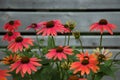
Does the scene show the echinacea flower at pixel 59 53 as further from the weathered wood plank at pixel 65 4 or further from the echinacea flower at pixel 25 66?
the weathered wood plank at pixel 65 4

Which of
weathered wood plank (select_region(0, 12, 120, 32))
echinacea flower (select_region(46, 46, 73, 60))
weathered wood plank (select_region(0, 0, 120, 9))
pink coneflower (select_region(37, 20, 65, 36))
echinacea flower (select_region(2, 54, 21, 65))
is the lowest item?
weathered wood plank (select_region(0, 12, 120, 32))

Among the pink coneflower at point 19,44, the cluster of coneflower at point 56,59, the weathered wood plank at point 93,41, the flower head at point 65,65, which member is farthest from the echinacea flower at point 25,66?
the weathered wood plank at point 93,41

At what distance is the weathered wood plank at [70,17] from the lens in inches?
139

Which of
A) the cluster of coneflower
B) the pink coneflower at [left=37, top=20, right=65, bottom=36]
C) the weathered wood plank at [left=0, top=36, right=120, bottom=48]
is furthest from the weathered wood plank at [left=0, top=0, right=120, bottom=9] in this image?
the pink coneflower at [left=37, top=20, right=65, bottom=36]

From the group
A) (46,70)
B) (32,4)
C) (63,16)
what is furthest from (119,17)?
(46,70)

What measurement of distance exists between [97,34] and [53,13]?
1.50ft

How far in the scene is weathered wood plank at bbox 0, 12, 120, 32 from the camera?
3.53 meters

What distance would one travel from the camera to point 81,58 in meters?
1.71

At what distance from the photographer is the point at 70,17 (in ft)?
11.6

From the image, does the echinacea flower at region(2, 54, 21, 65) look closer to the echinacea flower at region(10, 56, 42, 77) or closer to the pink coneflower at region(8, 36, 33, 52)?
the pink coneflower at region(8, 36, 33, 52)

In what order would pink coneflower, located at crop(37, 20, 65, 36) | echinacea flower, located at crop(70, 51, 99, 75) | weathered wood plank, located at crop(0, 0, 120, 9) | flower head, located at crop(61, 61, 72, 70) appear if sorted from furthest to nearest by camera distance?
weathered wood plank, located at crop(0, 0, 120, 9) < flower head, located at crop(61, 61, 72, 70) < pink coneflower, located at crop(37, 20, 65, 36) < echinacea flower, located at crop(70, 51, 99, 75)

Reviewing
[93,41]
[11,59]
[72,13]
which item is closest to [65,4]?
[72,13]

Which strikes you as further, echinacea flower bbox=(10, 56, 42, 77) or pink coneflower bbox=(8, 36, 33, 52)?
pink coneflower bbox=(8, 36, 33, 52)

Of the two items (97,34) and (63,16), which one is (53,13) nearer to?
(63,16)
